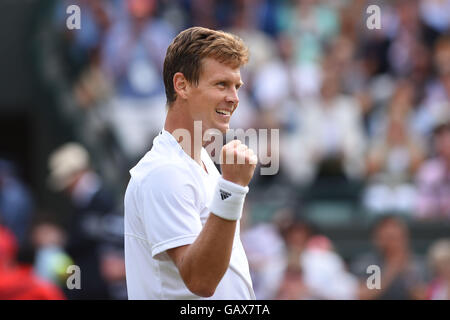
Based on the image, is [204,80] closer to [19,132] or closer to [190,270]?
[190,270]

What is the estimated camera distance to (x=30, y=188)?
11.0 metres

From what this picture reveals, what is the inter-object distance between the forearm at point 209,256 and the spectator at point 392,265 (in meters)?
4.19

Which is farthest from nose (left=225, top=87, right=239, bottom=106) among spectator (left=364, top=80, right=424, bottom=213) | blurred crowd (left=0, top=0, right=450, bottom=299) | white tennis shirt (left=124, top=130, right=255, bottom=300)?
spectator (left=364, top=80, right=424, bottom=213)

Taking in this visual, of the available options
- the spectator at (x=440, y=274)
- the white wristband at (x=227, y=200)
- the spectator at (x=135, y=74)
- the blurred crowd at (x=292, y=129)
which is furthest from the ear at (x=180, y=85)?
the spectator at (x=135, y=74)

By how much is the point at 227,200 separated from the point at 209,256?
0.63 ft

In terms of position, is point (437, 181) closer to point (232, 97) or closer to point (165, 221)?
point (232, 97)

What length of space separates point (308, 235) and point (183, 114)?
15.0 ft

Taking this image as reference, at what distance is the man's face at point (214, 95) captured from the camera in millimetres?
3148

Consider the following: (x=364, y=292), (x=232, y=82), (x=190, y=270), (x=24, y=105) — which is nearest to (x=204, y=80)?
(x=232, y=82)

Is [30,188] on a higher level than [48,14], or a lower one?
lower

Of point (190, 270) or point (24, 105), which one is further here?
point (24, 105)

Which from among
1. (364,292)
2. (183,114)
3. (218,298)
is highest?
(183,114)

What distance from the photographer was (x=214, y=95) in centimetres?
315

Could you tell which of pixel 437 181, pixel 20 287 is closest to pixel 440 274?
pixel 437 181
